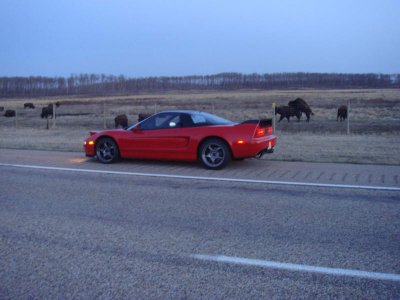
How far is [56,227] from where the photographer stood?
605 centimetres

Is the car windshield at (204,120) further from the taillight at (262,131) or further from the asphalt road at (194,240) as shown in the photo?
the asphalt road at (194,240)

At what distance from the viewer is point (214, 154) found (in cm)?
1065

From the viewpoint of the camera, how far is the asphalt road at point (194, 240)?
415 centimetres

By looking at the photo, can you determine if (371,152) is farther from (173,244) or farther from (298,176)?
(173,244)

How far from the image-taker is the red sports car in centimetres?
1046

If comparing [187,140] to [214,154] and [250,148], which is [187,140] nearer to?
[214,154]

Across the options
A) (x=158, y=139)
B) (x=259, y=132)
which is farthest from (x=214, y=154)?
(x=158, y=139)

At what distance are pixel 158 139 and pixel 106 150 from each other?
4.87 ft

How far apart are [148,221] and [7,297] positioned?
253 cm

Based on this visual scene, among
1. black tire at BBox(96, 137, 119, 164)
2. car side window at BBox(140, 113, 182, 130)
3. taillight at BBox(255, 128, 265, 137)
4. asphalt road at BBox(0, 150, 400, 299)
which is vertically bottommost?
asphalt road at BBox(0, 150, 400, 299)

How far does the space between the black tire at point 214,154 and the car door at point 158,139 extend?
48 cm

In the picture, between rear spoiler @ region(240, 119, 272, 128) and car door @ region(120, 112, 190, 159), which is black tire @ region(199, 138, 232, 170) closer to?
car door @ region(120, 112, 190, 159)

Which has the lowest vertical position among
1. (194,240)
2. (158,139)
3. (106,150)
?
(194,240)

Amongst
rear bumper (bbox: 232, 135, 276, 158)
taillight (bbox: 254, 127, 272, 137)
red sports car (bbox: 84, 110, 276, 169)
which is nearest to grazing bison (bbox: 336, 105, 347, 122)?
red sports car (bbox: 84, 110, 276, 169)
